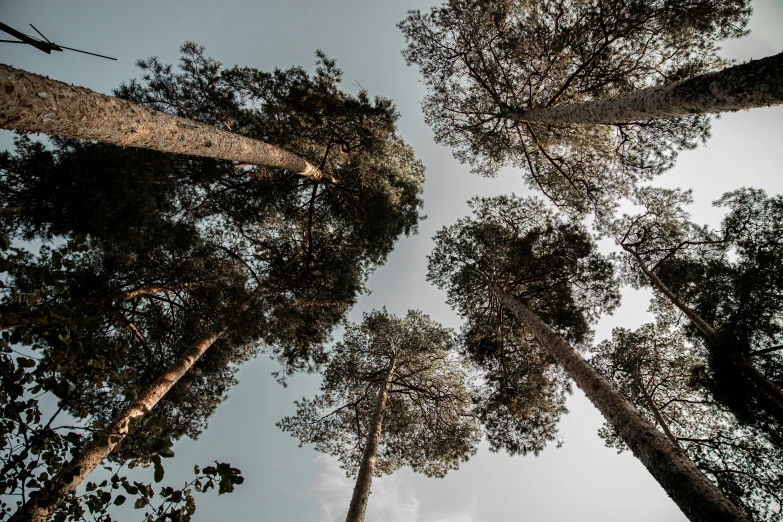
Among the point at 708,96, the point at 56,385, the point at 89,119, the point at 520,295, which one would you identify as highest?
the point at 520,295

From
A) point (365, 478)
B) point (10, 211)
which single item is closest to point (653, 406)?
point (365, 478)

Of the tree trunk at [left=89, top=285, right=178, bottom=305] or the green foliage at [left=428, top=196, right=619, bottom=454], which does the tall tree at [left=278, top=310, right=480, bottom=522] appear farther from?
the tree trunk at [left=89, top=285, right=178, bottom=305]

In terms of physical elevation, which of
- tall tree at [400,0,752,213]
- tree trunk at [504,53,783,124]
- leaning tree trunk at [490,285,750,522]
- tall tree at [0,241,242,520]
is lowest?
tall tree at [0,241,242,520]

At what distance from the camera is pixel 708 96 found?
4.34 metres

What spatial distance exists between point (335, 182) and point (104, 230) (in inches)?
226

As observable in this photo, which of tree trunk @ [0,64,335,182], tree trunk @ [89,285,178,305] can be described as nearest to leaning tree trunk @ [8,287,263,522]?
tree trunk @ [89,285,178,305]

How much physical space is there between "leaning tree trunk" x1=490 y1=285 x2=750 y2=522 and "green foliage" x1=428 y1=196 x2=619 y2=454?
13.9 ft

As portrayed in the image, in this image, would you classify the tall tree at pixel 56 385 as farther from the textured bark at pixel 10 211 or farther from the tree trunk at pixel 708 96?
the textured bark at pixel 10 211

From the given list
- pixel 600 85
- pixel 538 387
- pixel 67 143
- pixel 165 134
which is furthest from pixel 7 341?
pixel 600 85

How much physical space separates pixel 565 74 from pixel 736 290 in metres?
6.95

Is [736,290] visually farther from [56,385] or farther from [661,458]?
[56,385]

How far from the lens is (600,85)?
9391mm

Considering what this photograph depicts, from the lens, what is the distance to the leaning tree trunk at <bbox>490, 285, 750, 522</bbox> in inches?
135

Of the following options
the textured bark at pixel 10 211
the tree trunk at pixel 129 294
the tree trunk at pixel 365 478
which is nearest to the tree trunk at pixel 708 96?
the tree trunk at pixel 365 478
